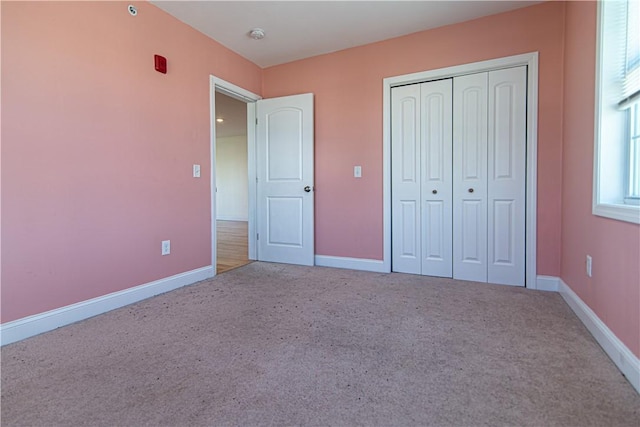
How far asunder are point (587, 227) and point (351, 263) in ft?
6.81

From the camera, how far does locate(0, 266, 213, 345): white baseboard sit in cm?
178

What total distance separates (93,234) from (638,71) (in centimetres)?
330

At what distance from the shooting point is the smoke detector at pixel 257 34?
2.94 m

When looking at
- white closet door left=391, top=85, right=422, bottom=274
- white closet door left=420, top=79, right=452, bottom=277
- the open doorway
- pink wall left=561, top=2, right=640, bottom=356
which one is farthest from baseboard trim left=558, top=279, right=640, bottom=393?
the open doorway

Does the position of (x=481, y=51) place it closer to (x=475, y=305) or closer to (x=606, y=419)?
(x=475, y=305)

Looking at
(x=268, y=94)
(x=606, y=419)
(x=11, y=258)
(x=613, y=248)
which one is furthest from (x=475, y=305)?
(x=268, y=94)

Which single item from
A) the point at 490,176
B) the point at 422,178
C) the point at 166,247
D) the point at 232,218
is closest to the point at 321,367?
the point at 166,247

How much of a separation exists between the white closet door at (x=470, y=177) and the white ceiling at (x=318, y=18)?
0.58m

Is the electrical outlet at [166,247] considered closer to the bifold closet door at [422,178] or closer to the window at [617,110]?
the bifold closet door at [422,178]

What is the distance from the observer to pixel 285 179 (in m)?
3.71

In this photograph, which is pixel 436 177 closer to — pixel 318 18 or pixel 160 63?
pixel 318 18

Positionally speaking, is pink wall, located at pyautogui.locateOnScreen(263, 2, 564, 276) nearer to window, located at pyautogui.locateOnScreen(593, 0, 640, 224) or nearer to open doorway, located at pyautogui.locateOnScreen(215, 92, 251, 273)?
window, located at pyautogui.locateOnScreen(593, 0, 640, 224)

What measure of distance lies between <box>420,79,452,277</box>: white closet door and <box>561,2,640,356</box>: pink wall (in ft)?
2.90

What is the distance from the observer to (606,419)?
1.12 meters
